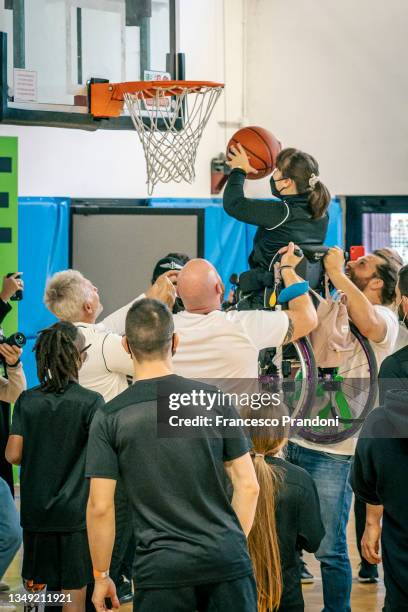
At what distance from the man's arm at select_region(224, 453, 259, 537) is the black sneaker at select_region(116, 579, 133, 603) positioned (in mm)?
2381

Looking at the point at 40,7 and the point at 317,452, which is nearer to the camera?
the point at 317,452

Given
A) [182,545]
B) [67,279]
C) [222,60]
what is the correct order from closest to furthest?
[182,545]
[67,279]
[222,60]

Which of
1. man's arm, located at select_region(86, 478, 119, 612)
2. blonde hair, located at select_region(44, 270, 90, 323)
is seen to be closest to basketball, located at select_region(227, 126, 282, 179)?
blonde hair, located at select_region(44, 270, 90, 323)

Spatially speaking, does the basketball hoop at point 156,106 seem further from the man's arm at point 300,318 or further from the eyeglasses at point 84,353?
the eyeglasses at point 84,353

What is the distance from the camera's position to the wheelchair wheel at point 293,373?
5309 mm

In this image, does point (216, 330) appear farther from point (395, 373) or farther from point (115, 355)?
point (395, 373)

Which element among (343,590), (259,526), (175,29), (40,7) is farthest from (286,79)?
(259,526)

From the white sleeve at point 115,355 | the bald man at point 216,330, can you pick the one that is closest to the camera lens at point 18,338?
the white sleeve at point 115,355

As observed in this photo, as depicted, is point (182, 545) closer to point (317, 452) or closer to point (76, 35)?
point (317, 452)

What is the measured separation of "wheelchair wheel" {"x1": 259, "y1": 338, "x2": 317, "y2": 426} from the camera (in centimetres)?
531

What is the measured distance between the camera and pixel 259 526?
3.57 metres

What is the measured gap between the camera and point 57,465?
4219mm

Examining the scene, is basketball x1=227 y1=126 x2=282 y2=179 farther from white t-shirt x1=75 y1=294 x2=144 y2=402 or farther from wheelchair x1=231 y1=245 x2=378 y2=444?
white t-shirt x1=75 y1=294 x2=144 y2=402

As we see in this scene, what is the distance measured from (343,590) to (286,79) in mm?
7431
